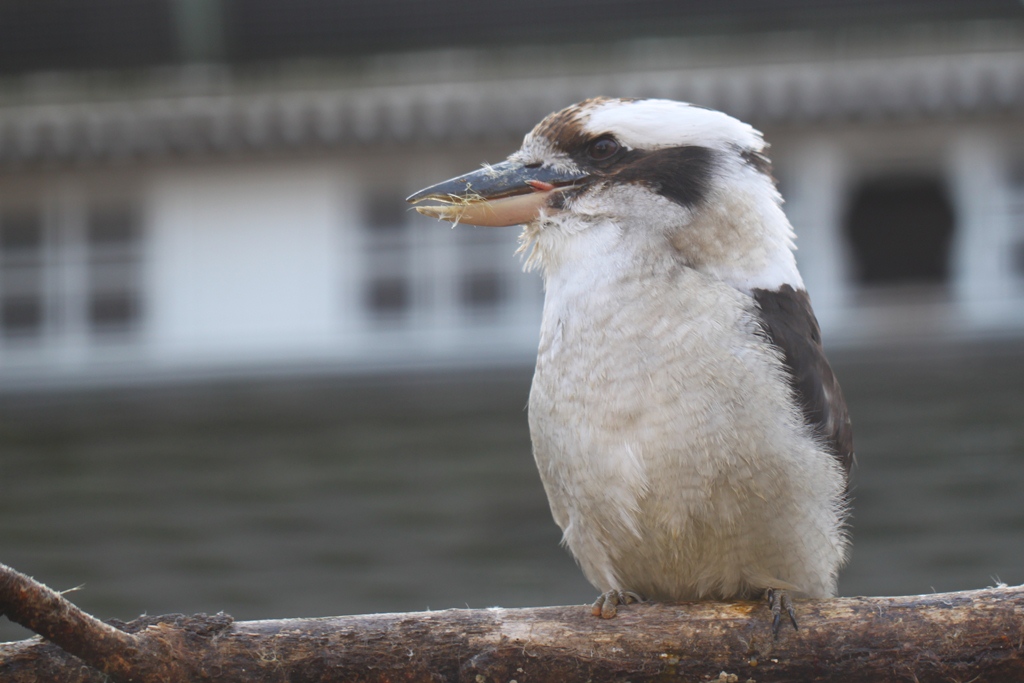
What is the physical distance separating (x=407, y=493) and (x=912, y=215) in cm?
838

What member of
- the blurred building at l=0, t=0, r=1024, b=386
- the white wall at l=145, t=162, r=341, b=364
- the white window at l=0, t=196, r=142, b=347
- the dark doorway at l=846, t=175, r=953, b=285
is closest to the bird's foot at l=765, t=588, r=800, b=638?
the blurred building at l=0, t=0, r=1024, b=386

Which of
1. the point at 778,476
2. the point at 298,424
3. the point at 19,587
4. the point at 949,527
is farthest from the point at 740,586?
the point at 298,424

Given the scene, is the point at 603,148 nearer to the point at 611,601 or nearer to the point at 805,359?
the point at 805,359

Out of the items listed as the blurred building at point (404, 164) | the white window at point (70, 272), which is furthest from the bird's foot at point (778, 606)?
the white window at point (70, 272)

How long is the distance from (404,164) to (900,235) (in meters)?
7.64

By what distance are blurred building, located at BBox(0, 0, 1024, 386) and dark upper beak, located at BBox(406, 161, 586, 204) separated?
5.82 meters

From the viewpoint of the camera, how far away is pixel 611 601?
2893 millimetres

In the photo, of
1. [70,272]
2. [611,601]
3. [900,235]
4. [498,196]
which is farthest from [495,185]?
[900,235]

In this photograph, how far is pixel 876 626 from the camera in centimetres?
261

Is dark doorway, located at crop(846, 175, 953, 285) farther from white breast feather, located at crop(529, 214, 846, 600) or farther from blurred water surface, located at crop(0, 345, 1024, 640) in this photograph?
white breast feather, located at crop(529, 214, 846, 600)

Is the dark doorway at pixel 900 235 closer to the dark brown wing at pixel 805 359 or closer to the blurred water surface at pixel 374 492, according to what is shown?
the blurred water surface at pixel 374 492

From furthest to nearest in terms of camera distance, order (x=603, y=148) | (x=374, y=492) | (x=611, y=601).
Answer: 1. (x=374, y=492)
2. (x=603, y=148)
3. (x=611, y=601)

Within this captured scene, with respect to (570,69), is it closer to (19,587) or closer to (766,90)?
(766,90)

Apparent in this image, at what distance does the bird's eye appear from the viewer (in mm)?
3098
